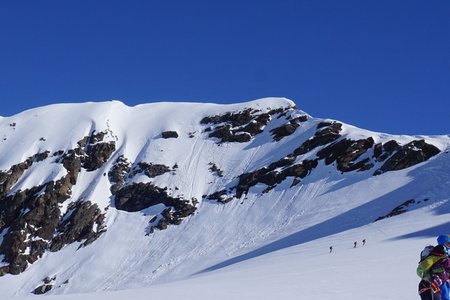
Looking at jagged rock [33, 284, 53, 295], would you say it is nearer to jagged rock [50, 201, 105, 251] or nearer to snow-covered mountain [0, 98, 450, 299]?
snow-covered mountain [0, 98, 450, 299]

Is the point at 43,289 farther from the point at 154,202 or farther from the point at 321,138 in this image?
the point at 321,138

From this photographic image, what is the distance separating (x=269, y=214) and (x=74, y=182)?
114 feet

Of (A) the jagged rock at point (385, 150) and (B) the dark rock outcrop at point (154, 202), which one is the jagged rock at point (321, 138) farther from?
(B) the dark rock outcrop at point (154, 202)

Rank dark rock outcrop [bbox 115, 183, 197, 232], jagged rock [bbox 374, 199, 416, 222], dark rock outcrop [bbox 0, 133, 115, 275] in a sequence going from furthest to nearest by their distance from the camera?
dark rock outcrop [bbox 0, 133, 115, 275], dark rock outcrop [bbox 115, 183, 197, 232], jagged rock [bbox 374, 199, 416, 222]

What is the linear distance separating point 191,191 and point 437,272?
6950cm

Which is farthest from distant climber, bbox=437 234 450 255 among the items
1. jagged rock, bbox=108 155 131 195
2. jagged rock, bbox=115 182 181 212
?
jagged rock, bbox=108 155 131 195

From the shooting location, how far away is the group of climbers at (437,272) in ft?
27.6

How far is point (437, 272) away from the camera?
27.7ft

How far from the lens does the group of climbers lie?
27.6ft

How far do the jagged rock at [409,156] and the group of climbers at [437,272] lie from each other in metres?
56.2

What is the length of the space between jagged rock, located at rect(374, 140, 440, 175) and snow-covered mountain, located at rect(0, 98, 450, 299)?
0.17 meters

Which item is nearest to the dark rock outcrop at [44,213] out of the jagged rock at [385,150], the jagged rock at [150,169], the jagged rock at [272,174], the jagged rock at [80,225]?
the jagged rock at [80,225]

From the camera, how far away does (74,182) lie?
84938 mm

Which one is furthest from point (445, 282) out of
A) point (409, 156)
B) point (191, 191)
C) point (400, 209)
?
point (191, 191)
